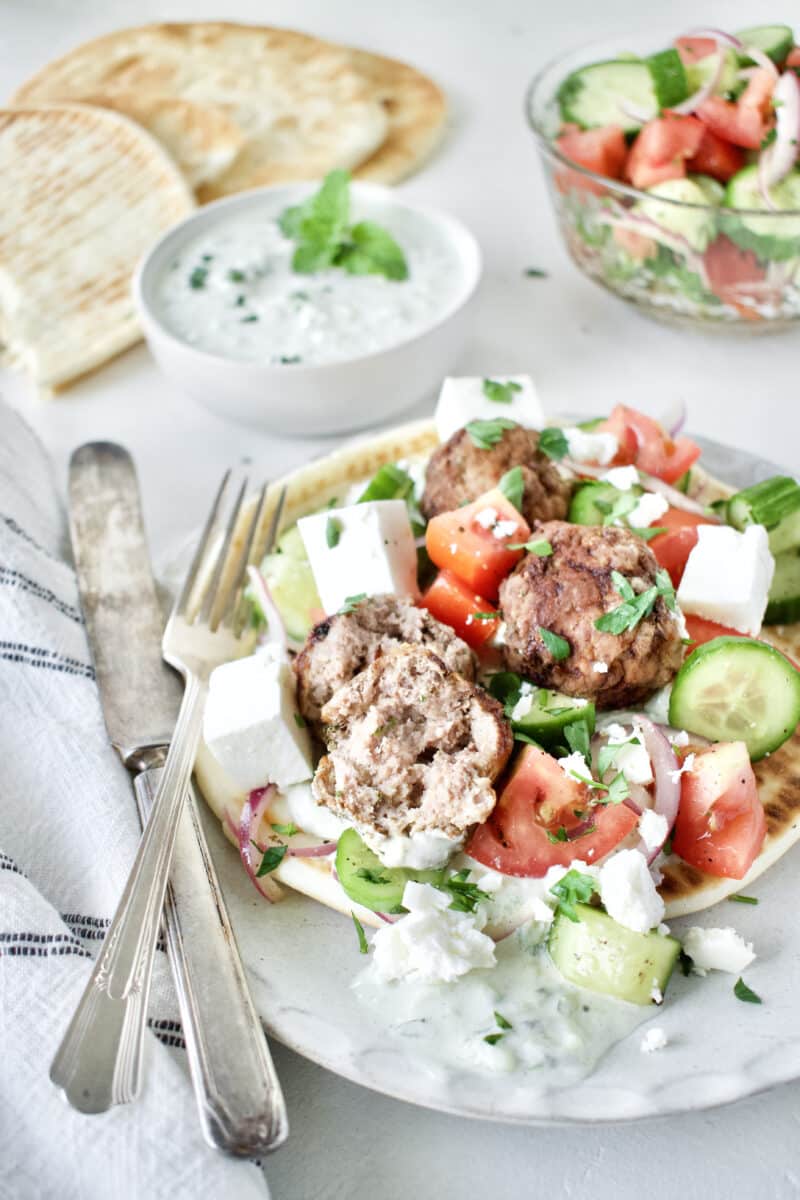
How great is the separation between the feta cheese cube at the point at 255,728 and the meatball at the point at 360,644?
7 cm

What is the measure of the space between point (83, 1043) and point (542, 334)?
14.2 ft

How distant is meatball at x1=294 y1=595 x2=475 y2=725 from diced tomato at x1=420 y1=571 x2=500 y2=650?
0.12 m

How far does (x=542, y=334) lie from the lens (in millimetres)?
6051

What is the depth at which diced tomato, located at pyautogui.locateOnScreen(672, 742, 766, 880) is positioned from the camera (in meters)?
3.16

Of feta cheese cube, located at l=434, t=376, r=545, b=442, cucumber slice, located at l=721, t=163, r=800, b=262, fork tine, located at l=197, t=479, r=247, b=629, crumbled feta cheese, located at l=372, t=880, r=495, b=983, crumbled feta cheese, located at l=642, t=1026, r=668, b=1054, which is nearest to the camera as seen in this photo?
crumbled feta cheese, located at l=642, t=1026, r=668, b=1054

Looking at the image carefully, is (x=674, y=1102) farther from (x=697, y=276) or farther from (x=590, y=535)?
(x=697, y=276)

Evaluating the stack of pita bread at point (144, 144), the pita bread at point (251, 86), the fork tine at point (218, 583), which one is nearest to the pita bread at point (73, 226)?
the stack of pita bread at point (144, 144)

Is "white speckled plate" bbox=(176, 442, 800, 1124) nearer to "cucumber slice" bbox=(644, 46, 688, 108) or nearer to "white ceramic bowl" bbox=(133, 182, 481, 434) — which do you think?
"white ceramic bowl" bbox=(133, 182, 481, 434)

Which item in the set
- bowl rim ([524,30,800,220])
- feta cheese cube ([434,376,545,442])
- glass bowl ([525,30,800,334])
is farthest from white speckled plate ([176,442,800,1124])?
glass bowl ([525,30,800,334])

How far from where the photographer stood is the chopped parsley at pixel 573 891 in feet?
9.83

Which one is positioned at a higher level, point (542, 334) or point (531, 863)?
point (531, 863)

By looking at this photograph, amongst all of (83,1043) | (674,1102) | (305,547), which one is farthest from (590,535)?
(83,1043)

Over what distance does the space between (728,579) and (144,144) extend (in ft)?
14.0

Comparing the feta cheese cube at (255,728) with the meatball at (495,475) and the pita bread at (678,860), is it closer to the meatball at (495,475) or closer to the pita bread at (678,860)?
the pita bread at (678,860)
